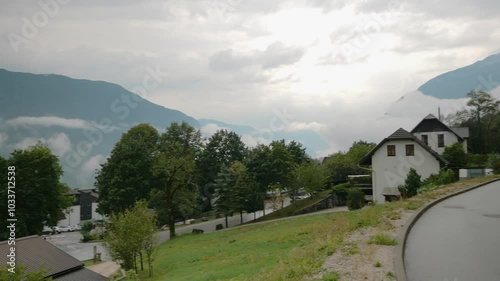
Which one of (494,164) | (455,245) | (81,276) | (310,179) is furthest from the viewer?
(310,179)

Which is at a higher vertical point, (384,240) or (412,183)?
(412,183)

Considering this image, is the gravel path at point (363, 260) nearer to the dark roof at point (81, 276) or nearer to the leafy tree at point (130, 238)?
the leafy tree at point (130, 238)

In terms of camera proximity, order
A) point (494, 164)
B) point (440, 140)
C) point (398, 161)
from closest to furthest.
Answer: point (398, 161) → point (494, 164) → point (440, 140)

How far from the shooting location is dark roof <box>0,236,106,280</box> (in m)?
24.5

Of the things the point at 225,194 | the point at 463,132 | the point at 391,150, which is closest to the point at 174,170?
the point at 225,194

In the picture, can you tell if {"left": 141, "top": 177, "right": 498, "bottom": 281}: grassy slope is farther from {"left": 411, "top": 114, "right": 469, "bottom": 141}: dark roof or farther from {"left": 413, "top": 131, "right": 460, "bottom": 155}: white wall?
{"left": 411, "top": 114, "right": 469, "bottom": 141}: dark roof

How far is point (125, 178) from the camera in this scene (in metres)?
51.3

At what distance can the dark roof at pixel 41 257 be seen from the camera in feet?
80.3

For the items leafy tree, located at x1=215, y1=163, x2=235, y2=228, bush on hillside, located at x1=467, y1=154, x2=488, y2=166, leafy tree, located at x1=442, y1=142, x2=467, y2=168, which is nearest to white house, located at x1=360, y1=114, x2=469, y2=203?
leafy tree, located at x1=442, y1=142, x2=467, y2=168

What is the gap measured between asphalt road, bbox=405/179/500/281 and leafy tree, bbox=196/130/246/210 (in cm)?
5322

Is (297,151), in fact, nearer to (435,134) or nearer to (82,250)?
(435,134)

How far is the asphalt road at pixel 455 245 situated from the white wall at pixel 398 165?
19467 millimetres

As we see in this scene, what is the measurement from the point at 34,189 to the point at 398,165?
41.1m

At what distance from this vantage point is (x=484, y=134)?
217 feet
